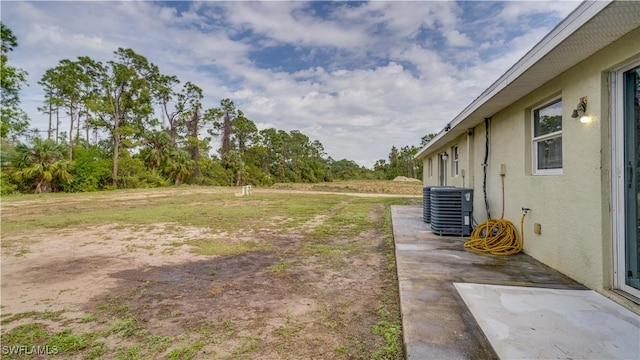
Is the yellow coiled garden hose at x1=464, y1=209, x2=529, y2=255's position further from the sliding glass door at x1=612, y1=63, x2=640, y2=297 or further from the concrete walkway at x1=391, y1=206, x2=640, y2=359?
the sliding glass door at x1=612, y1=63, x2=640, y2=297

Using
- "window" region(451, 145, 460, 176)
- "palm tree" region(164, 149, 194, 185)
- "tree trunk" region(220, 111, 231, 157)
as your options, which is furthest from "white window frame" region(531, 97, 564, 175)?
"tree trunk" region(220, 111, 231, 157)

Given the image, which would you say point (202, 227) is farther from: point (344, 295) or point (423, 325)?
Result: point (423, 325)

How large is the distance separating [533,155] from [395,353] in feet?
12.2

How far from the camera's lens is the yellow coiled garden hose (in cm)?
402

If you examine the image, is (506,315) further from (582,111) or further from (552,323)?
(582,111)

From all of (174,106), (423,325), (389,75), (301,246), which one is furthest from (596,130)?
(174,106)

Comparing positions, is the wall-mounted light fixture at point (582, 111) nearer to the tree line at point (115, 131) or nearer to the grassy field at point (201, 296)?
the grassy field at point (201, 296)

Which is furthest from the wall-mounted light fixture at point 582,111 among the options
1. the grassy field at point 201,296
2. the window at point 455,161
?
the window at point 455,161

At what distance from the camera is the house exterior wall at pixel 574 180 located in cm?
254

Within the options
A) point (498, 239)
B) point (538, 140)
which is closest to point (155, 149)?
point (498, 239)

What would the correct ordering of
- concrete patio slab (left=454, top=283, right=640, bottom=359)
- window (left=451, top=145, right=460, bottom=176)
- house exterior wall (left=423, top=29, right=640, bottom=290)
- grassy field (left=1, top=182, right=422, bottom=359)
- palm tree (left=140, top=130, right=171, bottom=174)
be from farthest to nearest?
palm tree (left=140, top=130, right=171, bottom=174) → window (left=451, top=145, right=460, bottom=176) → house exterior wall (left=423, top=29, right=640, bottom=290) → grassy field (left=1, top=182, right=422, bottom=359) → concrete patio slab (left=454, top=283, right=640, bottom=359)

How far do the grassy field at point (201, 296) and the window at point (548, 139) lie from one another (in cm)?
239

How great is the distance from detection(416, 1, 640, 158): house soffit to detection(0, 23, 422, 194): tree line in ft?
73.8

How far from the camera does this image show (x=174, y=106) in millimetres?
31484
